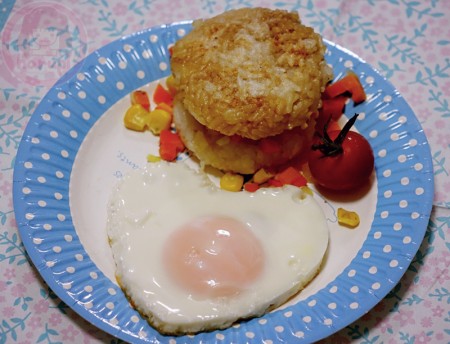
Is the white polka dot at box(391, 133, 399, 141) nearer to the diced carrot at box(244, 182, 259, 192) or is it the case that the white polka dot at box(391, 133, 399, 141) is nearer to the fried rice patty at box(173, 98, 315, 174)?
the fried rice patty at box(173, 98, 315, 174)

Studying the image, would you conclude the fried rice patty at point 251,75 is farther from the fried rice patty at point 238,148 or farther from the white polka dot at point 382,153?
the white polka dot at point 382,153

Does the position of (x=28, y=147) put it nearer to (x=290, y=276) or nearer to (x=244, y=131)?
(x=244, y=131)

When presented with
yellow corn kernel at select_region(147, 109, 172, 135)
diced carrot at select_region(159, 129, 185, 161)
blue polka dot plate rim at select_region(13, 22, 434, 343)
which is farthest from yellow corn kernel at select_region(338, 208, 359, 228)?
yellow corn kernel at select_region(147, 109, 172, 135)

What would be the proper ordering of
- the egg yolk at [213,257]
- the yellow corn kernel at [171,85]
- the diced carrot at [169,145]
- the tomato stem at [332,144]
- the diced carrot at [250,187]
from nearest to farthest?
the egg yolk at [213,257]
the tomato stem at [332,144]
the diced carrot at [250,187]
the diced carrot at [169,145]
the yellow corn kernel at [171,85]

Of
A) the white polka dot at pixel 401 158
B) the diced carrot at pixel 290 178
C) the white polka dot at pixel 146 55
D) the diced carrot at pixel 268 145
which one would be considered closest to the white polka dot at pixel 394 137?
the white polka dot at pixel 401 158

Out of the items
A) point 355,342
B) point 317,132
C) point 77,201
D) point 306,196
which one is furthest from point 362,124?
point 77,201

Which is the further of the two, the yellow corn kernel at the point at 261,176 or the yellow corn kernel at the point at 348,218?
the yellow corn kernel at the point at 261,176

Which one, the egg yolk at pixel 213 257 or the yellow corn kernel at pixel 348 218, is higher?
the egg yolk at pixel 213 257
